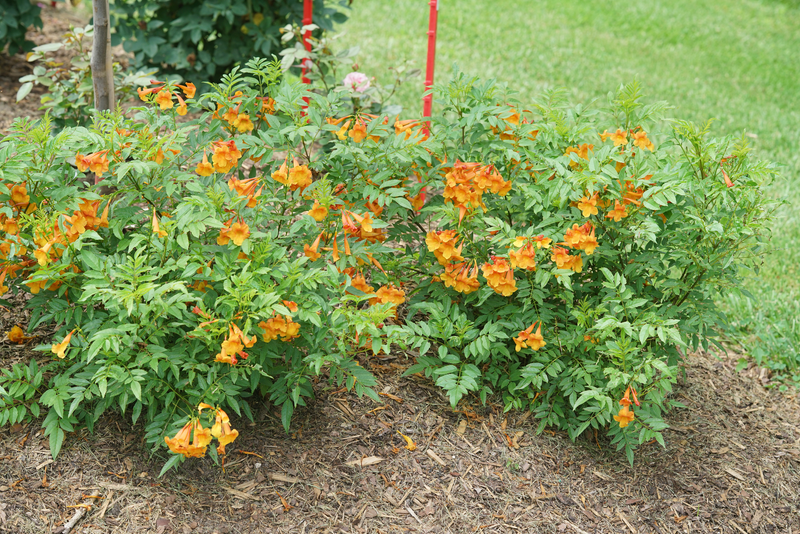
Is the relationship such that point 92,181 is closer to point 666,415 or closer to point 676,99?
point 666,415

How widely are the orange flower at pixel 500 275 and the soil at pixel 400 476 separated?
62cm

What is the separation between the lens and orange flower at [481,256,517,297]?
2.48m

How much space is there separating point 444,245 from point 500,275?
0.23 m

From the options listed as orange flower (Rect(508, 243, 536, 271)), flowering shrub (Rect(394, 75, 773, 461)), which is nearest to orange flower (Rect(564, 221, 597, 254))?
flowering shrub (Rect(394, 75, 773, 461))

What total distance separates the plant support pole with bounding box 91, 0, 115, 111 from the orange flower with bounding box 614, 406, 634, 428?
2.32 meters

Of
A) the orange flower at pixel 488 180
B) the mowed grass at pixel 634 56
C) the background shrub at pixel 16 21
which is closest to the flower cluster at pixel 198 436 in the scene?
the orange flower at pixel 488 180

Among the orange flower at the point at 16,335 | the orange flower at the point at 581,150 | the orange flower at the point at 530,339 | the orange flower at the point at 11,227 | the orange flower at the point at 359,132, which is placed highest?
the orange flower at the point at 359,132

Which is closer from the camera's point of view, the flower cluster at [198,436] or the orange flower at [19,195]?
the flower cluster at [198,436]

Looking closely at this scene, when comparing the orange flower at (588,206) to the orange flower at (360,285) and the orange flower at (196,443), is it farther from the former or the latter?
the orange flower at (196,443)

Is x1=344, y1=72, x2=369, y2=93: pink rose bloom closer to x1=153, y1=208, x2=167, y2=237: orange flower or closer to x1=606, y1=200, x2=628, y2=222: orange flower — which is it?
x1=606, y1=200, x2=628, y2=222: orange flower

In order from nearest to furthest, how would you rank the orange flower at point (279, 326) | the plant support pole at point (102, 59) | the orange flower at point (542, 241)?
the orange flower at point (279, 326) < the orange flower at point (542, 241) < the plant support pole at point (102, 59)

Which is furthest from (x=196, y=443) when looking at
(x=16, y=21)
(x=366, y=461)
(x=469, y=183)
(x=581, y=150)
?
(x=16, y=21)

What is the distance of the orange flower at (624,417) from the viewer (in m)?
2.42

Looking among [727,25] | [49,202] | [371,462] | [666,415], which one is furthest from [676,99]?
[49,202]
